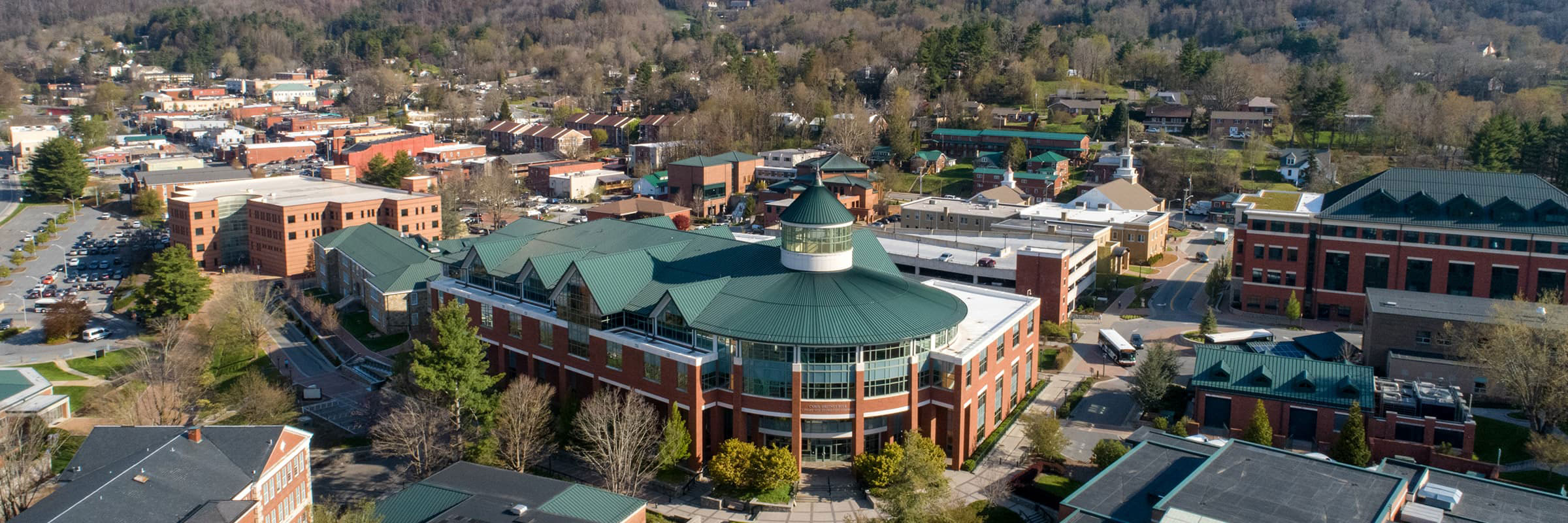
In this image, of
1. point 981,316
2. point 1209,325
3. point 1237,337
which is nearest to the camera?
point 981,316

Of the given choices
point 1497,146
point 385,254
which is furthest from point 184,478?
point 1497,146

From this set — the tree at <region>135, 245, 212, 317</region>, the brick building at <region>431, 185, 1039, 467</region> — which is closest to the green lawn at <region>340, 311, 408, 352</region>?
the tree at <region>135, 245, 212, 317</region>

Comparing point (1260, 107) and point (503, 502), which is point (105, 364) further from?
point (1260, 107)

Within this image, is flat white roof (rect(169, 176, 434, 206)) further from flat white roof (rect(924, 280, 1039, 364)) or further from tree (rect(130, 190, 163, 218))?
flat white roof (rect(924, 280, 1039, 364))

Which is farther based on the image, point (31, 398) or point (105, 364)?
point (105, 364)

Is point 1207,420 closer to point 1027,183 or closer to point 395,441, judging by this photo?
point 395,441
